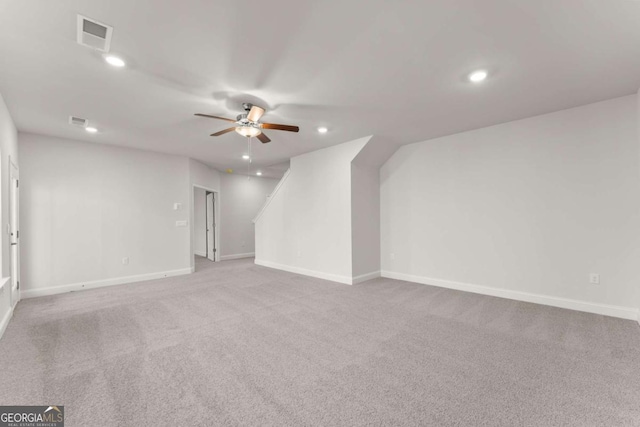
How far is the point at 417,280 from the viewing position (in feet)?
16.7

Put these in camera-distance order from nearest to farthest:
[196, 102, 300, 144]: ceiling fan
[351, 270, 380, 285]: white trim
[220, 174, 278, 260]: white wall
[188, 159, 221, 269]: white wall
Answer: [196, 102, 300, 144]: ceiling fan
[351, 270, 380, 285]: white trim
[188, 159, 221, 269]: white wall
[220, 174, 278, 260]: white wall

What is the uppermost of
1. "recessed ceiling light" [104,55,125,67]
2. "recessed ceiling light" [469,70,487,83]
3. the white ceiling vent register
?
"recessed ceiling light" [469,70,487,83]

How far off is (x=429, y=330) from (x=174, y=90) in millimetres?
3850

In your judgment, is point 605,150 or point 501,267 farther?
point 501,267

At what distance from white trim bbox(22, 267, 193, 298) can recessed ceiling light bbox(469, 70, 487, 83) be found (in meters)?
6.20

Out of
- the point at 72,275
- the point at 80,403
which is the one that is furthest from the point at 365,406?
the point at 72,275

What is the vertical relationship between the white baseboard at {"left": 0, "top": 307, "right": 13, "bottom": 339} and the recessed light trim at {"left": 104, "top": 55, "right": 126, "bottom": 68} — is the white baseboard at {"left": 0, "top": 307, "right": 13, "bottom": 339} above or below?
below

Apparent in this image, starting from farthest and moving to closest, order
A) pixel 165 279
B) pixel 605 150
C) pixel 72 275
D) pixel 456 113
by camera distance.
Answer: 1. pixel 165 279
2. pixel 72 275
3. pixel 456 113
4. pixel 605 150

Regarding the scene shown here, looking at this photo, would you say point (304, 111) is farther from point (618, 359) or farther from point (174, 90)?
point (618, 359)

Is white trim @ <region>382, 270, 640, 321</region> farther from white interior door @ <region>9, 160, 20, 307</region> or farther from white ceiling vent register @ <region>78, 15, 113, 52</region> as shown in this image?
white interior door @ <region>9, 160, 20, 307</region>

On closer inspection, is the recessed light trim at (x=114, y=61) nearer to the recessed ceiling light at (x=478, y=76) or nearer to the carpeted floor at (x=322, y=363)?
the carpeted floor at (x=322, y=363)

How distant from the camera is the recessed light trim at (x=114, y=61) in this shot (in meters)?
2.32

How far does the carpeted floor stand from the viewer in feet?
5.77

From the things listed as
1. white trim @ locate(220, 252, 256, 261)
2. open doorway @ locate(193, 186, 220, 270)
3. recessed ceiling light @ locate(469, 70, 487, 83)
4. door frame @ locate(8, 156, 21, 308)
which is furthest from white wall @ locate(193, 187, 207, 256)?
recessed ceiling light @ locate(469, 70, 487, 83)
